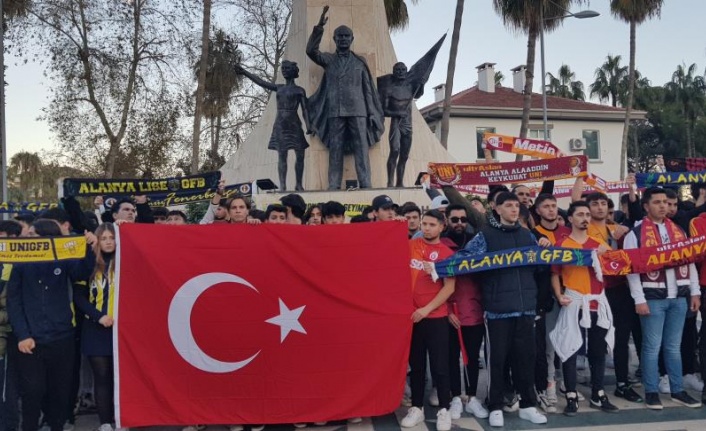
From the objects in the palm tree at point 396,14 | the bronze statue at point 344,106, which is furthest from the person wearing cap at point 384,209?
the palm tree at point 396,14

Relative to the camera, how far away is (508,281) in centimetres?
495

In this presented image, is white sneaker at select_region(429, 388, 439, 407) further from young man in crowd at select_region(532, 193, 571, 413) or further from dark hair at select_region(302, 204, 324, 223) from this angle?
dark hair at select_region(302, 204, 324, 223)

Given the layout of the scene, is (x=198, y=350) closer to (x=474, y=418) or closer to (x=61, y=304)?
(x=61, y=304)

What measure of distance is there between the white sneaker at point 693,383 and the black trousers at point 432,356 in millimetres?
2402

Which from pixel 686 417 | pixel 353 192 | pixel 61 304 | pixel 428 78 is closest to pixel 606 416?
pixel 686 417

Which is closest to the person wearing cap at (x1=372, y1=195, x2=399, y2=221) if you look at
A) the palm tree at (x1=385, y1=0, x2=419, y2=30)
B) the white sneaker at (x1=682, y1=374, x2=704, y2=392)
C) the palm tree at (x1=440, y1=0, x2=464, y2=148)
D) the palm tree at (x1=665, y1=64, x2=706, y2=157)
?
the white sneaker at (x1=682, y1=374, x2=704, y2=392)

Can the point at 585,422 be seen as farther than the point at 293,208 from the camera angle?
No

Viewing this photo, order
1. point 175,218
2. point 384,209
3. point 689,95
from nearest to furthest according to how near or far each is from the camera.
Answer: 1. point 384,209
2. point 175,218
3. point 689,95

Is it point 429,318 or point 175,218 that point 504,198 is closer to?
point 429,318

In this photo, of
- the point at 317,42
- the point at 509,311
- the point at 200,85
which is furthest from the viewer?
the point at 200,85

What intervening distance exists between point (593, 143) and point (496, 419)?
119ft

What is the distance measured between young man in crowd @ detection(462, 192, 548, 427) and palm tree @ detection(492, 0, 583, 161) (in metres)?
18.5

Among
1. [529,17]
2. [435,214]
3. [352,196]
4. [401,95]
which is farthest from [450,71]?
[435,214]

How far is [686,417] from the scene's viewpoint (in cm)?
494
